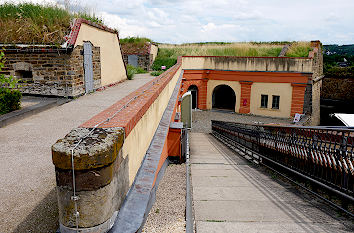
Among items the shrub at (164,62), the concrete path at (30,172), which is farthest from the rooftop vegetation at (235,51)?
the concrete path at (30,172)

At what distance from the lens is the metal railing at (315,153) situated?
4688 millimetres

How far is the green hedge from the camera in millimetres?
7230

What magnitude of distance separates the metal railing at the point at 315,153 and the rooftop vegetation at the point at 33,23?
25.4ft

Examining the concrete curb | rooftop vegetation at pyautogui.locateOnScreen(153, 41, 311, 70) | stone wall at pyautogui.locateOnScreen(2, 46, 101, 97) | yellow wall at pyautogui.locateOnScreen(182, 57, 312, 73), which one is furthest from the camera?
rooftop vegetation at pyautogui.locateOnScreen(153, 41, 311, 70)

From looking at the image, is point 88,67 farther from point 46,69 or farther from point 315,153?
point 315,153

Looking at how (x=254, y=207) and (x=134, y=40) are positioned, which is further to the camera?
(x=134, y=40)

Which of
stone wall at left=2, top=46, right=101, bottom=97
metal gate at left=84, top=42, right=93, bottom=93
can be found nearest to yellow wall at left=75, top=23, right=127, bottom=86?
metal gate at left=84, top=42, right=93, bottom=93

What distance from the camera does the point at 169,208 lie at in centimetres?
415

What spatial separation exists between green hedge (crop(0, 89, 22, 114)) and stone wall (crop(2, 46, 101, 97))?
89.3 inches

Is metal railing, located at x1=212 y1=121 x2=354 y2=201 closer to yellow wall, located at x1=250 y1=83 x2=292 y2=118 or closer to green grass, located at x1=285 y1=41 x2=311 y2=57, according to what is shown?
yellow wall, located at x1=250 y1=83 x2=292 y2=118

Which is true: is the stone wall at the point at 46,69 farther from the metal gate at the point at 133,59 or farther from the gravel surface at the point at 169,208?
the metal gate at the point at 133,59

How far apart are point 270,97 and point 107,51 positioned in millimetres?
14572

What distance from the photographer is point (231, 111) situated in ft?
81.6

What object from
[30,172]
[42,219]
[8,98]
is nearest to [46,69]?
[8,98]
